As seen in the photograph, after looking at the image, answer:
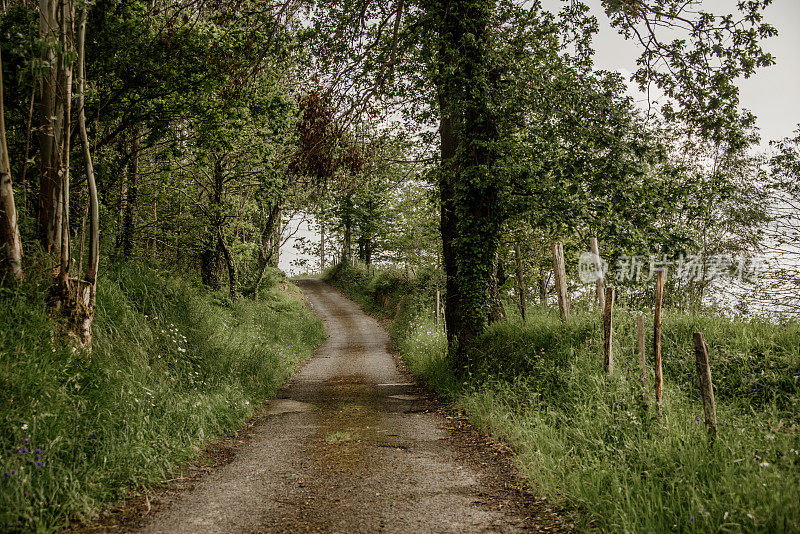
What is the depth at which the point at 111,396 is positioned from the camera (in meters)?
5.24

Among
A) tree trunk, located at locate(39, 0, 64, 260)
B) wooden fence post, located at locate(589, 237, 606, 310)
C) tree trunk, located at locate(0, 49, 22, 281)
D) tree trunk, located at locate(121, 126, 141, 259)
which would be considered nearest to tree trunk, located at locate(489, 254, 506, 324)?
wooden fence post, located at locate(589, 237, 606, 310)

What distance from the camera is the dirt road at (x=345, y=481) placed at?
3.88m

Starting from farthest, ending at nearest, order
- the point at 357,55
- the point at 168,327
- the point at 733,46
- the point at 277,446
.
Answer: the point at 357,55 → the point at 168,327 → the point at 733,46 → the point at 277,446

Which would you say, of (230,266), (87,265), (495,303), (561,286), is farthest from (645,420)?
(230,266)

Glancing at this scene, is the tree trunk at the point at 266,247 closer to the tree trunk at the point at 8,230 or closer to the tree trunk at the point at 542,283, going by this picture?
the tree trunk at the point at 542,283

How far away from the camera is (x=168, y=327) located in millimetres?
8094

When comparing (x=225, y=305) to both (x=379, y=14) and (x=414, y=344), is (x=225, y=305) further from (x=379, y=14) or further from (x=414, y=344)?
(x=379, y=14)

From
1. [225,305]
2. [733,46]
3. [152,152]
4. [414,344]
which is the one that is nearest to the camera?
[733,46]

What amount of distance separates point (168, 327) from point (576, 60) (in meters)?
8.68

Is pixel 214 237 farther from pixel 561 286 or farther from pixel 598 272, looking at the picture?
pixel 598 272

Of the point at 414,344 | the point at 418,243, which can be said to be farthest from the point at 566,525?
the point at 418,243

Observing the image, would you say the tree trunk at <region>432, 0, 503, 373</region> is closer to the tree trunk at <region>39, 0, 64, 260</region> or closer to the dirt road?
the dirt road

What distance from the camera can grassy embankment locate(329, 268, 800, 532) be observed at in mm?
3225

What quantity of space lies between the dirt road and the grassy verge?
573 millimetres
